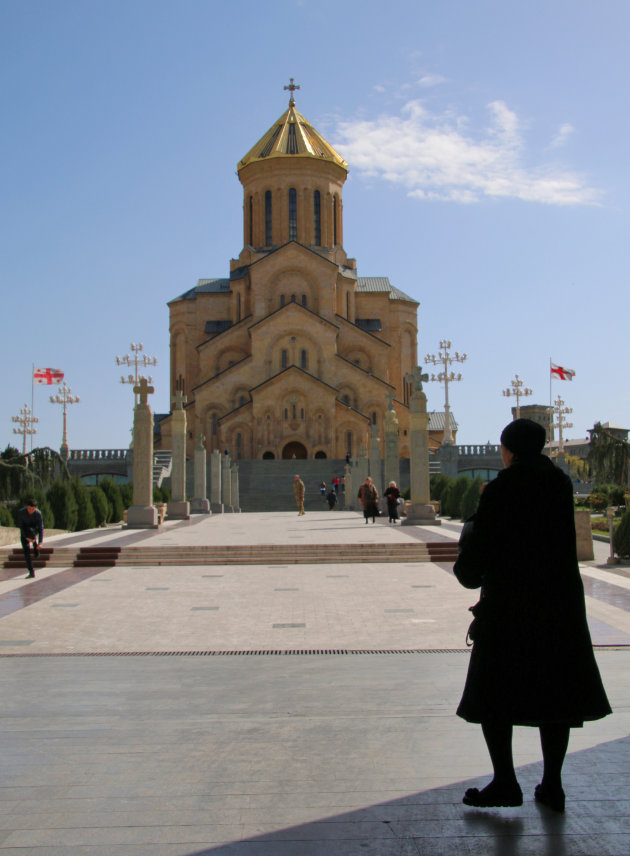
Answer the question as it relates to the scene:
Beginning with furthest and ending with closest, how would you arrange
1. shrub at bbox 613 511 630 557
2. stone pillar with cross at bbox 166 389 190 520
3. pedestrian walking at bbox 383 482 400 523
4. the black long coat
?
stone pillar with cross at bbox 166 389 190 520 < pedestrian walking at bbox 383 482 400 523 < shrub at bbox 613 511 630 557 < the black long coat

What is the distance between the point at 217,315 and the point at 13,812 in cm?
5848

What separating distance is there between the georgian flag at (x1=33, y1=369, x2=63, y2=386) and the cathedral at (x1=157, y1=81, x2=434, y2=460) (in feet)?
28.0

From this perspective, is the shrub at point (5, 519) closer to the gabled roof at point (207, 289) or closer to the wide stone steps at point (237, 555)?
the wide stone steps at point (237, 555)

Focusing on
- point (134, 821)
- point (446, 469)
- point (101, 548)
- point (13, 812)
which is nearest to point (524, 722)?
point (134, 821)

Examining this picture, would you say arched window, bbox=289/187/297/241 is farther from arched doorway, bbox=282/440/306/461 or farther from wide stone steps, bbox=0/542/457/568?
wide stone steps, bbox=0/542/457/568

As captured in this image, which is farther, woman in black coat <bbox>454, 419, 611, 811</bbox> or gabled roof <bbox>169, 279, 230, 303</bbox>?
gabled roof <bbox>169, 279, 230, 303</bbox>

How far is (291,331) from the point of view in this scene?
54.1m

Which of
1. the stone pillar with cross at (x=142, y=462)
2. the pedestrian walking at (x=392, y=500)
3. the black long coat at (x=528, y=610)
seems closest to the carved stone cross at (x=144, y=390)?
the stone pillar with cross at (x=142, y=462)

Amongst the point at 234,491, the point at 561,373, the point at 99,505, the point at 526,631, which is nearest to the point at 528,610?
the point at 526,631

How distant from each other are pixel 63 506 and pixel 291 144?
41302mm

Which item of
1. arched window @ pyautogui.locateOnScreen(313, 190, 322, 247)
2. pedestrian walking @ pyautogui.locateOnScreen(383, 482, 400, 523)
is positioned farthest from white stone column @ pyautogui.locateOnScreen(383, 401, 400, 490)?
arched window @ pyautogui.locateOnScreen(313, 190, 322, 247)

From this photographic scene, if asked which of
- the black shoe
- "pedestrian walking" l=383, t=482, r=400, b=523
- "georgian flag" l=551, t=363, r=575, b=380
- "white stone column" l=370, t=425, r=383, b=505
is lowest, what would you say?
the black shoe

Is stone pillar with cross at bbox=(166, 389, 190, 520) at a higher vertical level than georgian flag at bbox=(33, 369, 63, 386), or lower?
lower

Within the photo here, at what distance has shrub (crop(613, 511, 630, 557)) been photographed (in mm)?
14516
